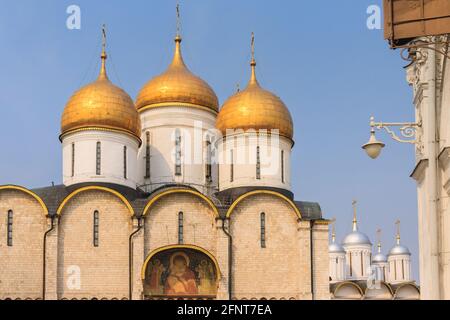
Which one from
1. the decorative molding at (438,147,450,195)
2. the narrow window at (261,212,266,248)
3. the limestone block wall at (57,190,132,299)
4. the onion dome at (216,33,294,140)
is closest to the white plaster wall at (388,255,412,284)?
the onion dome at (216,33,294,140)

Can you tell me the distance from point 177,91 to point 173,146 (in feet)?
6.48

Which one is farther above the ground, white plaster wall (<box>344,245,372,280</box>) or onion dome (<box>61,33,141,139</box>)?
onion dome (<box>61,33,141,139</box>)

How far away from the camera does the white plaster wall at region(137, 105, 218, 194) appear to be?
2983 centimetres

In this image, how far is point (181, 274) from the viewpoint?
84.6ft

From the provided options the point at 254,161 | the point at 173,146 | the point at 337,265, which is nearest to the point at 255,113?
the point at 254,161

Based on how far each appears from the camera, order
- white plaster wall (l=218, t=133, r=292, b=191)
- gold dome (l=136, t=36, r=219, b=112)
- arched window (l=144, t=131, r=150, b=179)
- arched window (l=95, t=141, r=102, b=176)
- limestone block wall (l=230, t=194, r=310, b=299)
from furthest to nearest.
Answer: gold dome (l=136, t=36, r=219, b=112) → arched window (l=144, t=131, r=150, b=179) → white plaster wall (l=218, t=133, r=292, b=191) → arched window (l=95, t=141, r=102, b=176) → limestone block wall (l=230, t=194, r=310, b=299)

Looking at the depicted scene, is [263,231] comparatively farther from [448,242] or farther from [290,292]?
[448,242]

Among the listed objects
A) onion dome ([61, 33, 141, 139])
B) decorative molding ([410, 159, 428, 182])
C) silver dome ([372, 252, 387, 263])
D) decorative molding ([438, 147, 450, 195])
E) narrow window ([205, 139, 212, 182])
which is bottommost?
decorative molding ([438, 147, 450, 195])

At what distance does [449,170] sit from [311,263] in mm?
17476

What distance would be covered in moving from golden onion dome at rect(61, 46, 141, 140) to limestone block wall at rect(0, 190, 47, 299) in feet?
10.3

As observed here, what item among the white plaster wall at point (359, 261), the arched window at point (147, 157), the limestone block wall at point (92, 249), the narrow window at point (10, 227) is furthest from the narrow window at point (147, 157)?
the white plaster wall at point (359, 261)

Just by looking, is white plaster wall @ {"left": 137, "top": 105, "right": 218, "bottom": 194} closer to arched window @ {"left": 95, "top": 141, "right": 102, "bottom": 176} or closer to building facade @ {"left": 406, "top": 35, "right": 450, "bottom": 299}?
arched window @ {"left": 95, "top": 141, "right": 102, "bottom": 176}

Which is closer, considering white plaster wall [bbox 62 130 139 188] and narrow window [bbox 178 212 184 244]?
narrow window [bbox 178 212 184 244]
